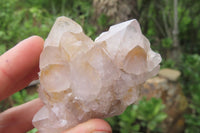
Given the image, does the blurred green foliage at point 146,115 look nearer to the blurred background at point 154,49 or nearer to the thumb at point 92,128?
the blurred background at point 154,49

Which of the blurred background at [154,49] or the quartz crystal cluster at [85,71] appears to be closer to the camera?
the quartz crystal cluster at [85,71]

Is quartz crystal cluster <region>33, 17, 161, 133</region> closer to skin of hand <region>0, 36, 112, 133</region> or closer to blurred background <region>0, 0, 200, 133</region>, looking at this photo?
skin of hand <region>0, 36, 112, 133</region>

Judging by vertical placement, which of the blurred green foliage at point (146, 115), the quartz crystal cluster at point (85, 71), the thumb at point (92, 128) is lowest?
the blurred green foliage at point (146, 115)

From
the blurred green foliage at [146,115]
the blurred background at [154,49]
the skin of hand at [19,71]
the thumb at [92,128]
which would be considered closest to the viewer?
the thumb at [92,128]

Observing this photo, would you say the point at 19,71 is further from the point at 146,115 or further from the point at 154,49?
the point at 146,115

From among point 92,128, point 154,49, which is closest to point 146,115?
point 154,49

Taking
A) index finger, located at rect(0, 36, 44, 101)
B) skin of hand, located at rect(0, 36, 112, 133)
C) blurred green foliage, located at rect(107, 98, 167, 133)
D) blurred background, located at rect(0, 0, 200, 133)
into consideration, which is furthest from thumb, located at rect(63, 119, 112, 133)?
blurred green foliage, located at rect(107, 98, 167, 133)

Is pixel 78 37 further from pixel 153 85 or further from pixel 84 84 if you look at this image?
pixel 153 85

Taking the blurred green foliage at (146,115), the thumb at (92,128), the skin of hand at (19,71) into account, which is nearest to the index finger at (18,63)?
the skin of hand at (19,71)
